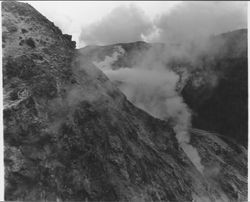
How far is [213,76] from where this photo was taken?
4450 centimetres

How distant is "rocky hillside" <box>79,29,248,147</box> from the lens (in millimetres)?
42656

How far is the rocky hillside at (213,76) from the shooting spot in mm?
42656

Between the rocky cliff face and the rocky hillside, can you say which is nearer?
the rocky cliff face

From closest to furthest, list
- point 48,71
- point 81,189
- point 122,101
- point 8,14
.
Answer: point 81,189 < point 48,71 < point 8,14 < point 122,101

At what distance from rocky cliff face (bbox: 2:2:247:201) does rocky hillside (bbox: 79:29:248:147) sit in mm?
15714

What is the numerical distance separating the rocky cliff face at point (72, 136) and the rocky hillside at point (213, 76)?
619 inches

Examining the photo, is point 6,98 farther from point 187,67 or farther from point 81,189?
point 187,67

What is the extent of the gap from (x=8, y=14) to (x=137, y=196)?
1186 cm

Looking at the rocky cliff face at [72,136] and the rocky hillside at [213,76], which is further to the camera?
the rocky hillside at [213,76]

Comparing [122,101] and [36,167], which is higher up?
[122,101]

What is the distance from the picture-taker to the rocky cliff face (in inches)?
733

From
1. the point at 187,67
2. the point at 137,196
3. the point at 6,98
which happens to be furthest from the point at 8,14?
the point at 187,67

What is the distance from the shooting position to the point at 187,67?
45.0 m

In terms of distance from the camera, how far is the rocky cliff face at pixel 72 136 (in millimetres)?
18625
